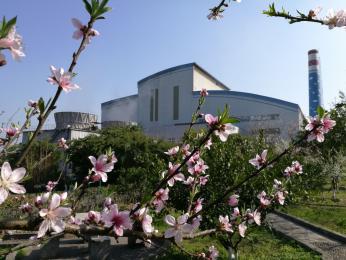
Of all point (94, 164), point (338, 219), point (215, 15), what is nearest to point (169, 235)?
point (94, 164)

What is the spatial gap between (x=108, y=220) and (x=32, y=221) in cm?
26

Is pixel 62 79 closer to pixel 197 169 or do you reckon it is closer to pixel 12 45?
pixel 12 45

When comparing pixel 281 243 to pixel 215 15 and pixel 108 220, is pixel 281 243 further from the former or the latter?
pixel 108 220

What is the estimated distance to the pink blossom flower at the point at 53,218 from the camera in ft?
4.02

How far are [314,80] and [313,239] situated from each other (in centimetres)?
6360

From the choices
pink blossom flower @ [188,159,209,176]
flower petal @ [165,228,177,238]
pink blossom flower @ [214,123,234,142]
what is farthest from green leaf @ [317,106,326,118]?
flower petal @ [165,228,177,238]

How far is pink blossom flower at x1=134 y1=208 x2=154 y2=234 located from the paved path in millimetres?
8169

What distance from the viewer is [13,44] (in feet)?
3.68

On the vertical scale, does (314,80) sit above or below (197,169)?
above

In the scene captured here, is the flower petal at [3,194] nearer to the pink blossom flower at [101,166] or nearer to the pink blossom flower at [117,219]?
the pink blossom flower at [117,219]

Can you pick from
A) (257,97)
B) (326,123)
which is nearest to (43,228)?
(326,123)

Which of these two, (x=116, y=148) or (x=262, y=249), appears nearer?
(x=262, y=249)

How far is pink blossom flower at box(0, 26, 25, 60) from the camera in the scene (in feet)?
3.64

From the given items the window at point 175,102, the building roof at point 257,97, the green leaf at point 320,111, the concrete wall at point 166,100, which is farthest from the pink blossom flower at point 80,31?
the window at point 175,102
